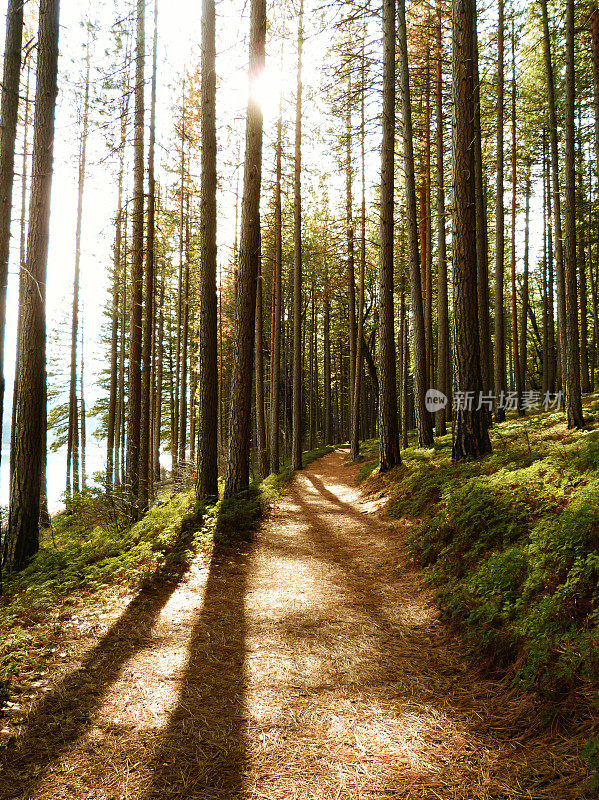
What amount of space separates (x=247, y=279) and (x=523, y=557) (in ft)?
21.7

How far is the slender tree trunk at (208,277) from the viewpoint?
8.23 meters

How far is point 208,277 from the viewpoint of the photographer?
8.48 m

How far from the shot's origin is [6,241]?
6.50m

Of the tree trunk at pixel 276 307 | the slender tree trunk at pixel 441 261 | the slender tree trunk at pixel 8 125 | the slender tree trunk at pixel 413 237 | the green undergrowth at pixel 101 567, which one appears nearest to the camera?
the green undergrowth at pixel 101 567

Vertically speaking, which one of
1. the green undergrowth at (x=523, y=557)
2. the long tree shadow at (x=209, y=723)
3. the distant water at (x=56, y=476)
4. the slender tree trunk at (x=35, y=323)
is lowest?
the distant water at (x=56, y=476)

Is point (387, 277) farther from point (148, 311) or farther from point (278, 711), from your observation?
point (278, 711)

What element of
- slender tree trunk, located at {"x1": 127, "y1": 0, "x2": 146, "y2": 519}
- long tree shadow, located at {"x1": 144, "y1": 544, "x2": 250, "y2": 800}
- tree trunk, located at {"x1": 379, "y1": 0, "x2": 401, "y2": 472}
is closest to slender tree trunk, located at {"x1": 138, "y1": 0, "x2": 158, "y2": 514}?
slender tree trunk, located at {"x1": 127, "y1": 0, "x2": 146, "y2": 519}

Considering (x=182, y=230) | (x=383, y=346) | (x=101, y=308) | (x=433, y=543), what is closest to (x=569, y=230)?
(x=383, y=346)

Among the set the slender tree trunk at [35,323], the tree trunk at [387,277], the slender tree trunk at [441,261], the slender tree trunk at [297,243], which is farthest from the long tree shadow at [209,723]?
the slender tree trunk at [297,243]

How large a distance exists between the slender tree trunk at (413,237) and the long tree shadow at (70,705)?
9223mm

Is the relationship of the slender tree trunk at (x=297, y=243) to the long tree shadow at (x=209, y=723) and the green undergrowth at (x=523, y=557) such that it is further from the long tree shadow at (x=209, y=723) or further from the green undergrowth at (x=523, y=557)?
the long tree shadow at (x=209, y=723)

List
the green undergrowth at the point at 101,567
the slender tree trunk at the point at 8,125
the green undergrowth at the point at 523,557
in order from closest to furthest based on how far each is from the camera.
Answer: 1. the green undergrowth at the point at 523,557
2. the green undergrowth at the point at 101,567
3. the slender tree trunk at the point at 8,125

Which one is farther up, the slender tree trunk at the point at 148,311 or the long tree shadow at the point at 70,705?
the slender tree trunk at the point at 148,311

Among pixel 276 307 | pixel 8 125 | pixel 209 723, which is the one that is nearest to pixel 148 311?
pixel 8 125
